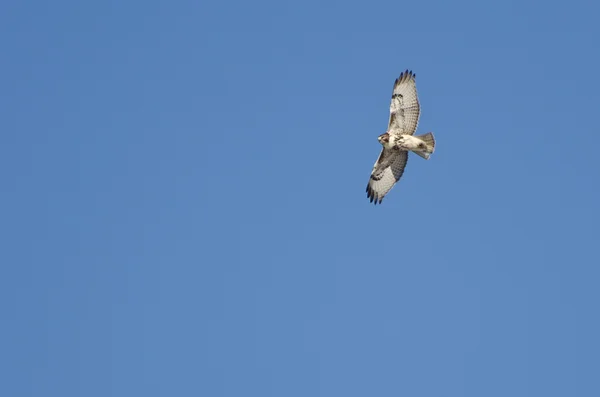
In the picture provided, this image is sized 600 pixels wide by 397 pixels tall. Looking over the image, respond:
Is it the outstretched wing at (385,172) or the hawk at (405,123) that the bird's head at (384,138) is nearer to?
the hawk at (405,123)

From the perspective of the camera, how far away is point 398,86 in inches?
1574

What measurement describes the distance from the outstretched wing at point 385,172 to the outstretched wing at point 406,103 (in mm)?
1451

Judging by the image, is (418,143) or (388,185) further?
(388,185)

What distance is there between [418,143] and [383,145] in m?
1.52

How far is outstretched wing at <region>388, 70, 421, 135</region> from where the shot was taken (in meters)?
39.8

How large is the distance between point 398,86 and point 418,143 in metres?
2.04

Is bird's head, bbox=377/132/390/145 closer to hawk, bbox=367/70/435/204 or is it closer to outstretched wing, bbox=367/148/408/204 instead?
hawk, bbox=367/70/435/204

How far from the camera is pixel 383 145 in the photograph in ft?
133

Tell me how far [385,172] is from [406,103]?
3.55 m

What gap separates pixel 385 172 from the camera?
140ft

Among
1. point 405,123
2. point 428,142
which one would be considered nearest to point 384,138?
point 405,123

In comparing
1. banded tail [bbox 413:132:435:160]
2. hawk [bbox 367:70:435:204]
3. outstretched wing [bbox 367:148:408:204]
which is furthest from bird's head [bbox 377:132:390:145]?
banded tail [bbox 413:132:435:160]

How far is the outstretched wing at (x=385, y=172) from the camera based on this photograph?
137 ft

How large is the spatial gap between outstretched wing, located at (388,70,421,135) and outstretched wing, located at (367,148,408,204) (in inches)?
57.1
